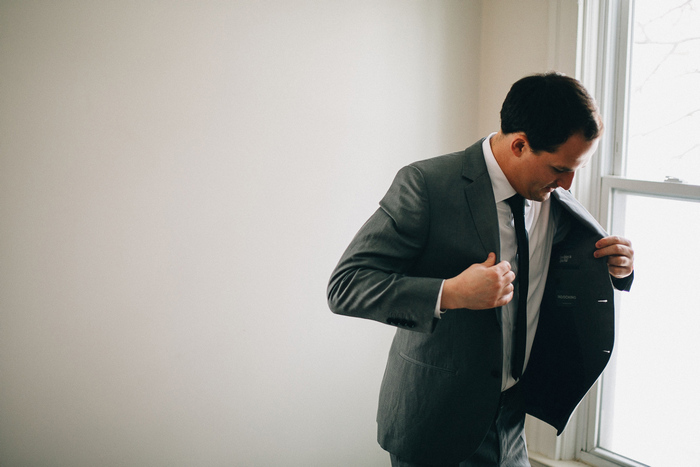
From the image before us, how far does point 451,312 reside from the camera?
4.15 ft

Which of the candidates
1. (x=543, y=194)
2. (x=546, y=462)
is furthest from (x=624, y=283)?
(x=546, y=462)

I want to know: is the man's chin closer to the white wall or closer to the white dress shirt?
the white dress shirt

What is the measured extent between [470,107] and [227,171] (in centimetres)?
118

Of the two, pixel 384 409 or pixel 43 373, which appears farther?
pixel 43 373

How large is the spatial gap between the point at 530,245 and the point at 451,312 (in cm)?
30

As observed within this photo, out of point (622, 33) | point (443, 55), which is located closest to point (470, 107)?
point (443, 55)

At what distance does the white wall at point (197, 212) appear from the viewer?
5.17 feet

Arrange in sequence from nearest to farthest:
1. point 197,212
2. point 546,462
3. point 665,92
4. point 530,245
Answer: point 530,245
point 197,212
point 665,92
point 546,462

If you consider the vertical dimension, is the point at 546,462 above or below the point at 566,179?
below

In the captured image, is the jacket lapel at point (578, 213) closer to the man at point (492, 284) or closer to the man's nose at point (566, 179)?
the man at point (492, 284)

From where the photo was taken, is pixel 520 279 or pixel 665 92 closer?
pixel 520 279

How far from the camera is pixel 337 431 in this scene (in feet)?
7.25

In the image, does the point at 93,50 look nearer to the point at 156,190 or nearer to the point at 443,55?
the point at 156,190

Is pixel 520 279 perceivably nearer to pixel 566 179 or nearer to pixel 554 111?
pixel 566 179
